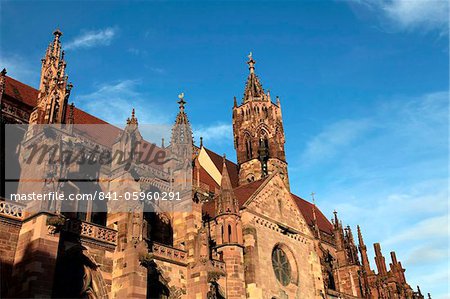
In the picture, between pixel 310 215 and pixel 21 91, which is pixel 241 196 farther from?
pixel 310 215

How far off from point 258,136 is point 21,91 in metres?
19.8

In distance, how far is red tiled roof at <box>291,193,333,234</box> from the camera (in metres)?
43.4

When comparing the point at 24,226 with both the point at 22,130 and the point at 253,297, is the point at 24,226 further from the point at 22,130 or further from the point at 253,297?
the point at 253,297

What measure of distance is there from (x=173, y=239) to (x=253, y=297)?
185 inches

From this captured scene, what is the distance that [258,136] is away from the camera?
1523 inches

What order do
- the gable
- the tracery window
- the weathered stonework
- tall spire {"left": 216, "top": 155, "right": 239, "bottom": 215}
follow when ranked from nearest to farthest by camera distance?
1. the weathered stonework
2. tall spire {"left": 216, "top": 155, "right": 239, "bottom": 215}
3. the tracery window
4. the gable

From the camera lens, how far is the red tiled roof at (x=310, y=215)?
1708 inches

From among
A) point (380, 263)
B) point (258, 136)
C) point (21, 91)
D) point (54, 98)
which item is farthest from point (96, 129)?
point (380, 263)

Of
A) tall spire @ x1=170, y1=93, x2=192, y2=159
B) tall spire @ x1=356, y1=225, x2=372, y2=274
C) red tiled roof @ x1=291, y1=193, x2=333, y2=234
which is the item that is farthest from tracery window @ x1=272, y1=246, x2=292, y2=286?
red tiled roof @ x1=291, y1=193, x2=333, y2=234

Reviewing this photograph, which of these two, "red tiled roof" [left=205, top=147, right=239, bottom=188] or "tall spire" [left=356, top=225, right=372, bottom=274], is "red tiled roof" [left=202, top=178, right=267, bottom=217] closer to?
"red tiled roof" [left=205, top=147, right=239, bottom=188]

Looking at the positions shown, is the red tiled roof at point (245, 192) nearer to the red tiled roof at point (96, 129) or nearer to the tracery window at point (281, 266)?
the red tiled roof at point (96, 129)

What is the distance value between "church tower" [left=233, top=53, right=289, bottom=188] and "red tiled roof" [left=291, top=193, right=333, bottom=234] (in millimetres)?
7076

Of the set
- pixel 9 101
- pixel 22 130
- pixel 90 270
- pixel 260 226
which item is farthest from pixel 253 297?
pixel 9 101

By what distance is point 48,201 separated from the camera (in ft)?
49.4
